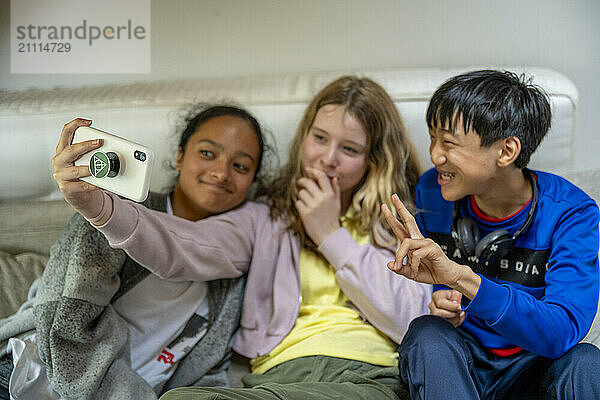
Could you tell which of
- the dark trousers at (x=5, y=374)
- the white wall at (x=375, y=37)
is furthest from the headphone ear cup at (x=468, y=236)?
the dark trousers at (x=5, y=374)

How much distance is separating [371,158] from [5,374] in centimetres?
64

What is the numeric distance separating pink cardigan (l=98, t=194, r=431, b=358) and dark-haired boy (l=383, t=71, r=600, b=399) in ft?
0.33

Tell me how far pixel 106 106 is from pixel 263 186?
323mm

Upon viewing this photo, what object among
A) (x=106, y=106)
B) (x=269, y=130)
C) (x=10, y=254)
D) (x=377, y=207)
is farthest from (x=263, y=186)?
(x=10, y=254)

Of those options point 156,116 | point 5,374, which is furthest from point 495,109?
point 5,374

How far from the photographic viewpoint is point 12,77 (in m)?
1.21

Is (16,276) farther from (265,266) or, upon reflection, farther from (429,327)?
(429,327)

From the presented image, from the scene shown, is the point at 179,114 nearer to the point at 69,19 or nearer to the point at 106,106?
the point at 106,106

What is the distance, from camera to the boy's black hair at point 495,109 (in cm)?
90

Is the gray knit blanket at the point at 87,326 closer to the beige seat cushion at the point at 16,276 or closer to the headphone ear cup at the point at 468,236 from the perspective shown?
the beige seat cushion at the point at 16,276

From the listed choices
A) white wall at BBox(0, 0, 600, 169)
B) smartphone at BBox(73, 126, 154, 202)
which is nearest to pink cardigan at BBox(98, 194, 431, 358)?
smartphone at BBox(73, 126, 154, 202)

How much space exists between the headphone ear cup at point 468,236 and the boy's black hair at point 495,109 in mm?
107

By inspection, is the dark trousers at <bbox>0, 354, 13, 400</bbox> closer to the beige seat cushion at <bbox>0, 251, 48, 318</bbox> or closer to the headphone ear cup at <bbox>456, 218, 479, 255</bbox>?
the beige seat cushion at <bbox>0, 251, 48, 318</bbox>

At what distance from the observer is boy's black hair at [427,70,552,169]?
0.90m
